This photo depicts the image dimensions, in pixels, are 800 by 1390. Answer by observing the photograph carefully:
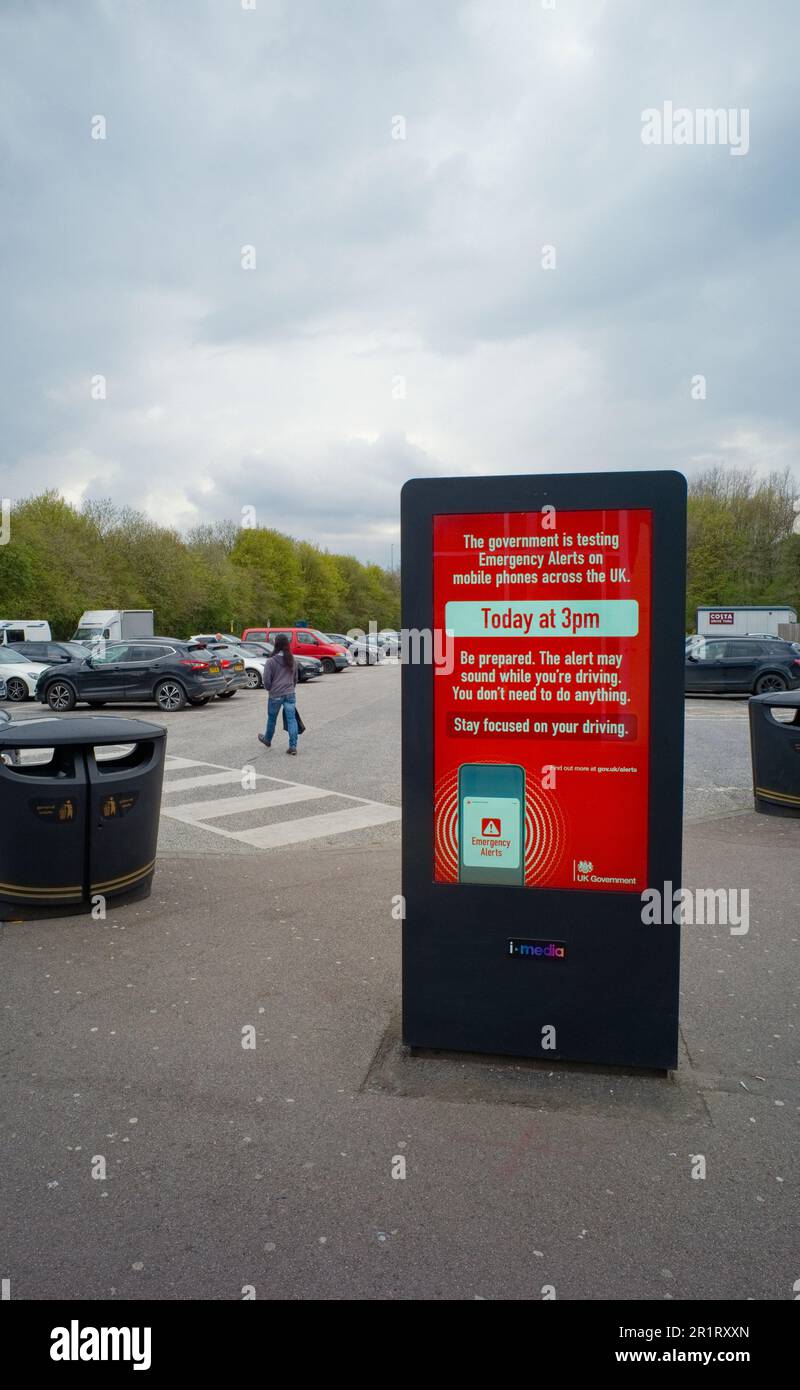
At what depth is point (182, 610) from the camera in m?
60.8

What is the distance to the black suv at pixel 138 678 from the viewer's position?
21.4 meters

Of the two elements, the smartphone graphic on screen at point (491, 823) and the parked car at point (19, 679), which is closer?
the smartphone graphic on screen at point (491, 823)

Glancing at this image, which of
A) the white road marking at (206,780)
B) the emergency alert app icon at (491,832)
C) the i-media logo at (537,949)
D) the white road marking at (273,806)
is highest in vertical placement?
the emergency alert app icon at (491,832)

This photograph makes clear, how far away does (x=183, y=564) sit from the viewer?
6125 centimetres

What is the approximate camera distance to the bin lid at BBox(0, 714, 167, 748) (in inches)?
224

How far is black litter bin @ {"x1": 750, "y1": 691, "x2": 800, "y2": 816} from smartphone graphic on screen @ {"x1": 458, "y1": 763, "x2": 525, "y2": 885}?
5.55 metres

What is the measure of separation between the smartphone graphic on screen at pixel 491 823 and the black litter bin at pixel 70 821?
2.78 m

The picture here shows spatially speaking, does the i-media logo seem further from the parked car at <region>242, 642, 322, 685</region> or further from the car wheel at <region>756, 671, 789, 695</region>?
the parked car at <region>242, 642, 322, 685</region>

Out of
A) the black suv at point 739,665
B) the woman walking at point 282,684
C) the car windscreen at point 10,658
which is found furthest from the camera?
the car windscreen at point 10,658

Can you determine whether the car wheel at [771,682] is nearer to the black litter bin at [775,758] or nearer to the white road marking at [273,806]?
the black litter bin at [775,758]

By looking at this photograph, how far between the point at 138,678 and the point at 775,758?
15.8 metres

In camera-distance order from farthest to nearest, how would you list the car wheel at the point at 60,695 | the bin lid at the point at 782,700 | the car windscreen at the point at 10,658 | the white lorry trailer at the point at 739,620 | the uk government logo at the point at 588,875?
the white lorry trailer at the point at 739,620 → the car windscreen at the point at 10,658 → the car wheel at the point at 60,695 → the bin lid at the point at 782,700 → the uk government logo at the point at 588,875

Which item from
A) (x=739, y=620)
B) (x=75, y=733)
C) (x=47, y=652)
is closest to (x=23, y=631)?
(x=47, y=652)

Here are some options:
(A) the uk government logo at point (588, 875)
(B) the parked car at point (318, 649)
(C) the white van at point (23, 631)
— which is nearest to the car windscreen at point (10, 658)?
(C) the white van at point (23, 631)
